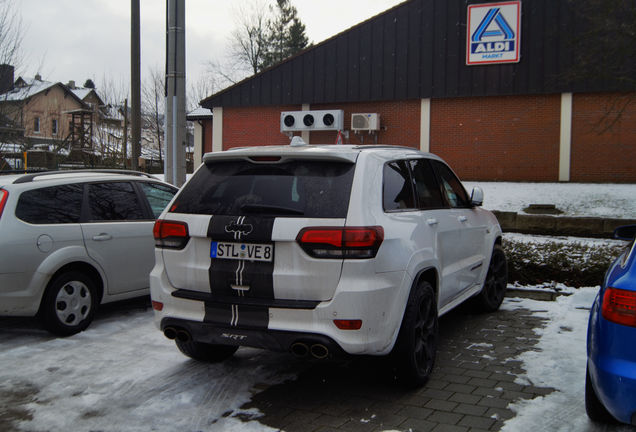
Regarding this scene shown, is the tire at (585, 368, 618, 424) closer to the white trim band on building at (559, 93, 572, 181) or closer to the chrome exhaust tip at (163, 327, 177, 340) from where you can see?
the chrome exhaust tip at (163, 327, 177, 340)

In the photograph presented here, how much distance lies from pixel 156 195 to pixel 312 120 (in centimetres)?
1838

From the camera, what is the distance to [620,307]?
3.08 m

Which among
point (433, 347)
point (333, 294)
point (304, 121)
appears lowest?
point (433, 347)

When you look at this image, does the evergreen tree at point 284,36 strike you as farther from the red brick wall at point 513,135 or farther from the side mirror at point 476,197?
the side mirror at point 476,197

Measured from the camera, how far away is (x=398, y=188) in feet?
14.9

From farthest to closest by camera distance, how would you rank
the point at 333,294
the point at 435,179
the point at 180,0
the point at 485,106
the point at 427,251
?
the point at 485,106, the point at 180,0, the point at 435,179, the point at 427,251, the point at 333,294

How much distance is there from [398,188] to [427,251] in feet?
1.70

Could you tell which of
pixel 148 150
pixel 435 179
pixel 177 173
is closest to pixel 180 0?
pixel 177 173

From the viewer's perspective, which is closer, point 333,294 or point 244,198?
point 333,294

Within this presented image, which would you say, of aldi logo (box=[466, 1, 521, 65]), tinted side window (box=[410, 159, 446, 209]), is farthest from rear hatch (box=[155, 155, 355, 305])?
aldi logo (box=[466, 1, 521, 65])

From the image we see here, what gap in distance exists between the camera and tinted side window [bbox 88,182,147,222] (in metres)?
6.34

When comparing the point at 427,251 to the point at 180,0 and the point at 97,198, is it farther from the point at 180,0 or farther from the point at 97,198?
the point at 180,0

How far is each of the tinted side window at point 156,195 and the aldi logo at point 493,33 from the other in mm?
18150

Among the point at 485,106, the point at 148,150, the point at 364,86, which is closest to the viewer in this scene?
the point at 485,106
